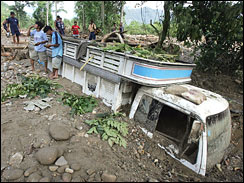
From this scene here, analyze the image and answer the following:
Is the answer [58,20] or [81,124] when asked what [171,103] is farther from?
[58,20]

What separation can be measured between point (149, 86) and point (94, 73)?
173cm

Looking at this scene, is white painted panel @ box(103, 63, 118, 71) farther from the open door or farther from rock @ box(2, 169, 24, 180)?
rock @ box(2, 169, 24, 180)

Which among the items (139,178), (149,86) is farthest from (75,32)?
(139,178)

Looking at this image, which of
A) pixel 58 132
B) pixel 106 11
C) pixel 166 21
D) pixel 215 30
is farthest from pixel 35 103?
pixel 106 11

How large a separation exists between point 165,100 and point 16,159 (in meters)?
2.68

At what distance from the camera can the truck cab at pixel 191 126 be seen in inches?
109

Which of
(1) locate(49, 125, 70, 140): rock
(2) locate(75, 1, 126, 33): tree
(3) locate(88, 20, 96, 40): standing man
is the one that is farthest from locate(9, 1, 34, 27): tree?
(1) locate(49, 125, 70, 140): rock

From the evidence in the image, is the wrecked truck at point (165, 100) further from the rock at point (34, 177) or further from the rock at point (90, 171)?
the rock at point (34, 177)

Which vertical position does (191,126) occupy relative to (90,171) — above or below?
above

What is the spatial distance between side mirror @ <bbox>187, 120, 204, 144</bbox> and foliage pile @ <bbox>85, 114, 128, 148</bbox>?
1.24 meters

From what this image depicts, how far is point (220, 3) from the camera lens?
6113 mm

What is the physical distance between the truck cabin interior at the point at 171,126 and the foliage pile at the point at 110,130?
459 mm

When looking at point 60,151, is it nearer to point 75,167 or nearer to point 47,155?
point 47,155

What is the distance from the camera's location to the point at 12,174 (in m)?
2.34
